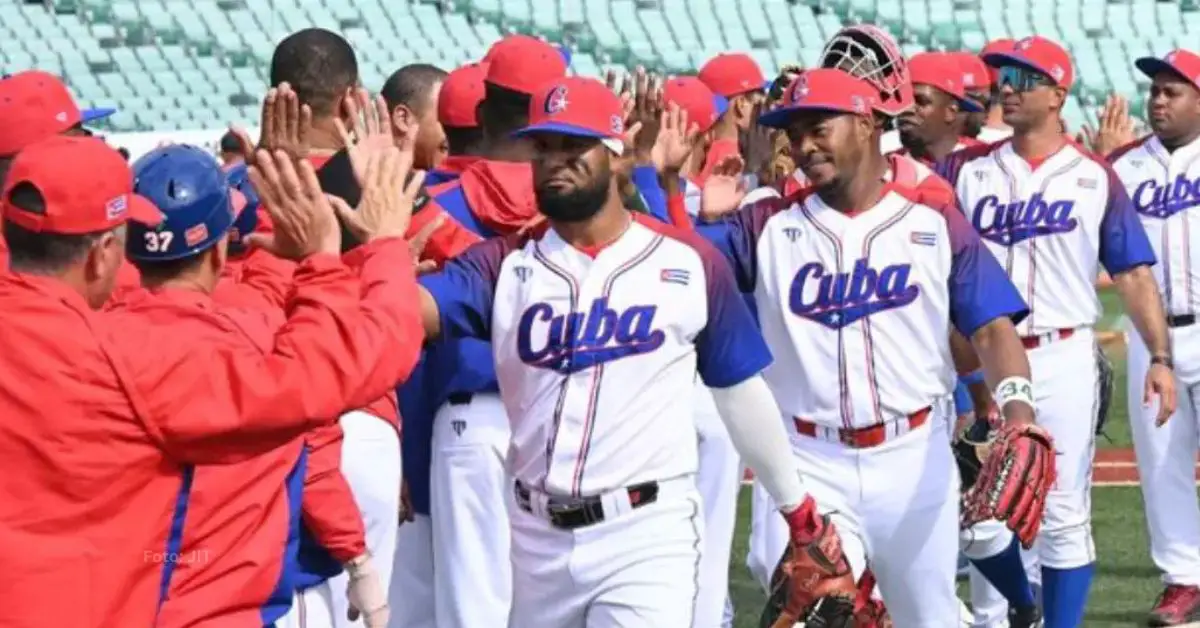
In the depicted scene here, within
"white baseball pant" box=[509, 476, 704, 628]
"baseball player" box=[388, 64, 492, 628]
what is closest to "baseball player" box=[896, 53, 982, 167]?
"baseball player" box=[388, 64, 492, 628]

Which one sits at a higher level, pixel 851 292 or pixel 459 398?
pixel 851 292

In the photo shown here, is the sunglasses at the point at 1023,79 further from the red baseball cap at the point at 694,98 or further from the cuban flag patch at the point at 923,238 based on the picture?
the cuban flag patch at the point at 923,238

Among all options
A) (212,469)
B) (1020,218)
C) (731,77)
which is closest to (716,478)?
(1020,218)

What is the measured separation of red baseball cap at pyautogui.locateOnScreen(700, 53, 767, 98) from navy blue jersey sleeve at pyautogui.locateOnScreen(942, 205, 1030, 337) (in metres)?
4.29

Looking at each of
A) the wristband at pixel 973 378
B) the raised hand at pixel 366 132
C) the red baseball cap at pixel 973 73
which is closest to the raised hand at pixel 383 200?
the raised hand at pixel 366 132

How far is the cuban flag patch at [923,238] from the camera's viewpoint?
6.72 meters

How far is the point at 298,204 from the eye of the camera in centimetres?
439

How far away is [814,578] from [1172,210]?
14.7 feet

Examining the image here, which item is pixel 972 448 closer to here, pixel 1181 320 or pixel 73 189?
pixel 1181 320

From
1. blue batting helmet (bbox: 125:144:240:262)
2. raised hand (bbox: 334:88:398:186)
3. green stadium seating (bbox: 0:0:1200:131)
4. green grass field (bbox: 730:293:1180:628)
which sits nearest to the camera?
blue batting helmet (bbox: 125:144:240:262)

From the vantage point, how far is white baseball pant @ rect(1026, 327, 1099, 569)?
835cm

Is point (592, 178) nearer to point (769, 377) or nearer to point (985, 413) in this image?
point (769, 377)

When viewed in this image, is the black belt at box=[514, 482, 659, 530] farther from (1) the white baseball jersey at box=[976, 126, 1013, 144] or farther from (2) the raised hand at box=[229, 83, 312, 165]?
(1) the white baseball jersey at box=[976, 126, 1013, 144]

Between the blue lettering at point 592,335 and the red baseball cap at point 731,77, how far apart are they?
5.43 metres
